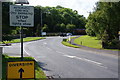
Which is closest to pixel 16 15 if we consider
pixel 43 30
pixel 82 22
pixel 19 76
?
pixel 19 76

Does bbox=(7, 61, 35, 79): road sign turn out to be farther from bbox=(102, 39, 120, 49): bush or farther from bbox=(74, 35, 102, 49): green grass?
bbox=(74, 35, 102, 49): green grass

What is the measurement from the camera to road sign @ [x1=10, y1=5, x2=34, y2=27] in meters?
7.10

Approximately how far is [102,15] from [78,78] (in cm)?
2587

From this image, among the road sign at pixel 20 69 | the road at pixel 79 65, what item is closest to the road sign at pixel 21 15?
the road sign at pixel 20 69

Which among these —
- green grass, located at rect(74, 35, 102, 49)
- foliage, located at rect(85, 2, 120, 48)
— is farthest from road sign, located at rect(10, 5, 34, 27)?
green grass, located at rect(74, 35, 102, 49)

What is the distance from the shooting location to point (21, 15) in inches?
281

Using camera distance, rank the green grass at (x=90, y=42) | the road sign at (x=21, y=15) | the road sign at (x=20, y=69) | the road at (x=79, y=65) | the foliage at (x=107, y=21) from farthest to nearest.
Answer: the green grass at (x=90, y=42), the foliage at (x=107, y=21), the road at (x=79, y=65), the road sign at (x=20, y=69), the road sign at (x=21, y=15)

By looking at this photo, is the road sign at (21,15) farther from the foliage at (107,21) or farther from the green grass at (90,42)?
the green grass at (90,42)

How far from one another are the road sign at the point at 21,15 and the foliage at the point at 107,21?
82.5 ft

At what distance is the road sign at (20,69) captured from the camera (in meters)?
7.47

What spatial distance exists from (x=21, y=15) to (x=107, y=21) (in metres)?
29.4

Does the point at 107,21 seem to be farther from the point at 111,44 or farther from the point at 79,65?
the point at 79,65

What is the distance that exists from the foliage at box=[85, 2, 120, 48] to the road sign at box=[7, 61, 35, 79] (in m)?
24.7

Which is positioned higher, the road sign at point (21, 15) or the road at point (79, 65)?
the road sign at point (21, 15)
